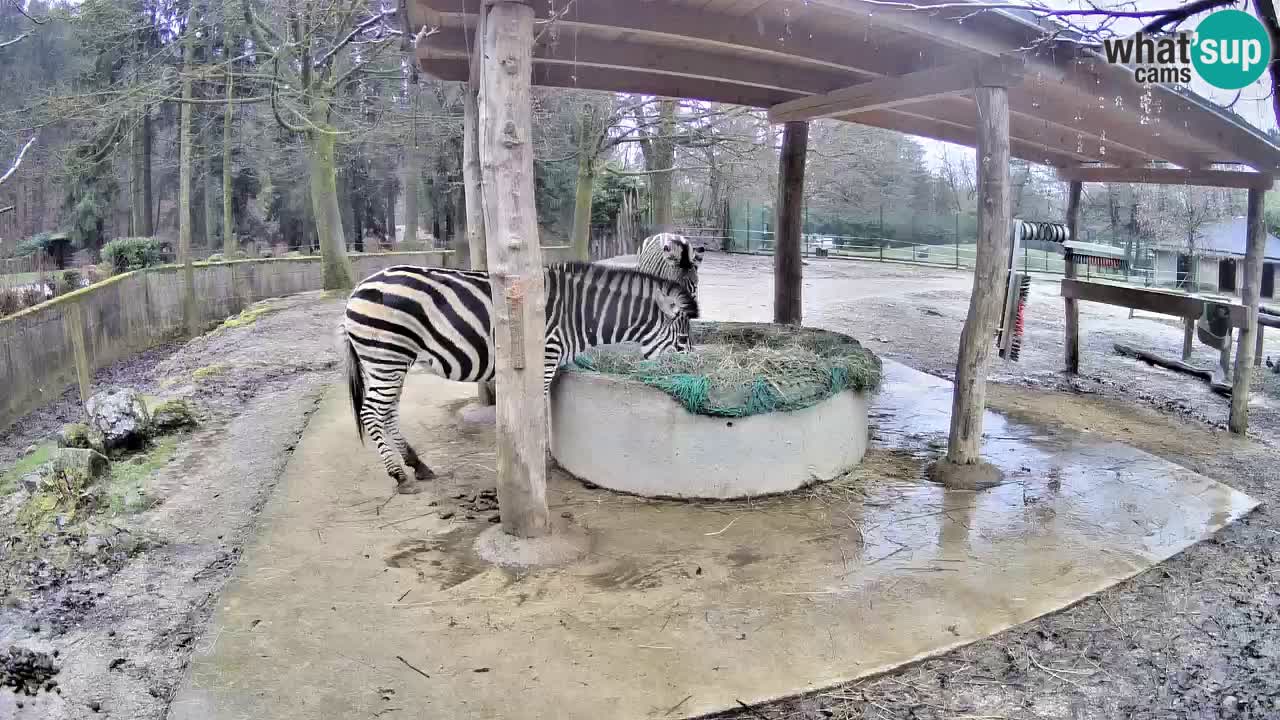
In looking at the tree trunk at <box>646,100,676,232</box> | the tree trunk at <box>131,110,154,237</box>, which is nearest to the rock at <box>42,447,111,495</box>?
the tree trunk at <box>646,100,676,232</box>

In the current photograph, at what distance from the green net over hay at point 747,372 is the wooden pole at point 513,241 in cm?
110

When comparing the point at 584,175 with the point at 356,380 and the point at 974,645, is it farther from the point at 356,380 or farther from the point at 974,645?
the point at 974,645

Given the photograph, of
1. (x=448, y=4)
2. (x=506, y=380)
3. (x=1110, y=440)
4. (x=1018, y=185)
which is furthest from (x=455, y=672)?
(x=1018, y=185)

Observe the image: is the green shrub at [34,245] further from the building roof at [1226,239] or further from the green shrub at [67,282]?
the building roof at [1226,239]

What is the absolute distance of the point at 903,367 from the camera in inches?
379

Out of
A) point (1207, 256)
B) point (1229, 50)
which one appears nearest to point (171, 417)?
point (1229, 50)

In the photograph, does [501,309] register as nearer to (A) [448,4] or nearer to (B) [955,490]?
(A) [448,4]

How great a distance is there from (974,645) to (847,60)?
4.15 m

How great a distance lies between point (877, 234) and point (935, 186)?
281 centimetres

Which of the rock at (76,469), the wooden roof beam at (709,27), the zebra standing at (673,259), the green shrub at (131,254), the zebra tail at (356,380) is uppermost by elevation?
the wooden roof beam at (709,27)

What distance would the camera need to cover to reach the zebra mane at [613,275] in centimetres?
580

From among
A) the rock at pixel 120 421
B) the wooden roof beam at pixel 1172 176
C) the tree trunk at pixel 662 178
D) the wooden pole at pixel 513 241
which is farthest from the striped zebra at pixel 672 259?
the tree trunk at pixel 662 178

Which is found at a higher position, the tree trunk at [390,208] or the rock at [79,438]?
the tree trunk at [390,208]

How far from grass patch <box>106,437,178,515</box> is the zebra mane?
3.23 m
